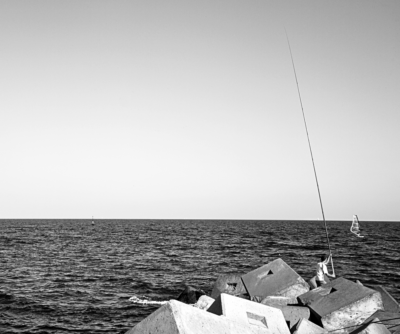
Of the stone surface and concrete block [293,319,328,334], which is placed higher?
concrete block [293,319,328,334]

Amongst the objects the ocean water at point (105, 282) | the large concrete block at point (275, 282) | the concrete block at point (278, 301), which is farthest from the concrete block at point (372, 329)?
the ocean water at point (105, 282)

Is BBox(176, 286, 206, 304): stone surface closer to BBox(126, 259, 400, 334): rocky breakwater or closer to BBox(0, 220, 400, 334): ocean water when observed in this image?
BBox(126, 259, 400, 334): rocky breakwater

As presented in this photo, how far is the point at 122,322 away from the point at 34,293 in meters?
5.10

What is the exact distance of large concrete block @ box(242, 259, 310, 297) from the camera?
297 inches

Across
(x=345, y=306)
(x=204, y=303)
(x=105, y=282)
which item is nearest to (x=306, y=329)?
(x=345, y=306)

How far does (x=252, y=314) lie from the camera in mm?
4719

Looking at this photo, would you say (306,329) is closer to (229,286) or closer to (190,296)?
(229,286)

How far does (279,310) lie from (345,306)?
1.59 metres

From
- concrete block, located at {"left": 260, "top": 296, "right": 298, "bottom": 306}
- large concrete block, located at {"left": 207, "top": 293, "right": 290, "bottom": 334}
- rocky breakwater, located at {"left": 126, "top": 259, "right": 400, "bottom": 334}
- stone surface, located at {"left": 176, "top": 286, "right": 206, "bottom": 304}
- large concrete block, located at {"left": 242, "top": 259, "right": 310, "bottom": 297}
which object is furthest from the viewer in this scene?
stone surface, located at {"left": 176, "top": 286, "right": 206, "bottom": 304}

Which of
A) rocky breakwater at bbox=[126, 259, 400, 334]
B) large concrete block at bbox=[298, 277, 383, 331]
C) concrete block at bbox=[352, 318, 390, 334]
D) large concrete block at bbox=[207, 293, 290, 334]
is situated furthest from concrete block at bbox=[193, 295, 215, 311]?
concrete block at bbox=[352, 318, 390, 334]

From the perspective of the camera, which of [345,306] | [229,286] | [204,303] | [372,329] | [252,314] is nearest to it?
[372,329]

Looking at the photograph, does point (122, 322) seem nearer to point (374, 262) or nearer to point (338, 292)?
point (338, 292)

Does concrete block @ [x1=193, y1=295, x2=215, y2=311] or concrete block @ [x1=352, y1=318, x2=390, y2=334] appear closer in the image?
concrete block @ [x1=352, y1=318, x2=390, y2=334]

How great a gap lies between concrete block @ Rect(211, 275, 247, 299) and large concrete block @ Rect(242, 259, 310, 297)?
945mm
